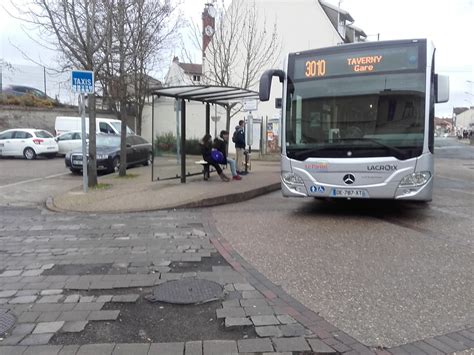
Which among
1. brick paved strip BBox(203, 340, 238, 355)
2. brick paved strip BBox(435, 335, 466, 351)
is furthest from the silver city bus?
brick paved strip BBox(203, 340, 238, 355)

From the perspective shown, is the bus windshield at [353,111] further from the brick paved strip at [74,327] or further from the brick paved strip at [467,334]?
the brick paved strip at [74,327]

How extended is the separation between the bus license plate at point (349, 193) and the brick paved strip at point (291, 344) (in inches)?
175

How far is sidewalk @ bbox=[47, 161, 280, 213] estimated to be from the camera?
31.2 ft

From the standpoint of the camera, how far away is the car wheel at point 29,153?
73.3ft

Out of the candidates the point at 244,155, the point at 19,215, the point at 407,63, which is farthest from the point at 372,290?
the point at 244,155

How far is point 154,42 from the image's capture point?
16.8 m

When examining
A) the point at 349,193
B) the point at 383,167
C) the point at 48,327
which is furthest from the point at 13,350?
the point at 383,167

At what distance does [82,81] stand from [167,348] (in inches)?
348

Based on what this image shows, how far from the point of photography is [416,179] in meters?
7.43

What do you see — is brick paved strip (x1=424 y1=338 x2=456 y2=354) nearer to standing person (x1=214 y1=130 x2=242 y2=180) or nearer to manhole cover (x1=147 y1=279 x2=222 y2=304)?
manhole cover (x1=147 y1=279 x2=222 y2=304)

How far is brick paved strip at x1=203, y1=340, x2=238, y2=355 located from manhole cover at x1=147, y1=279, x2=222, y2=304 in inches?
Answer: 34.1

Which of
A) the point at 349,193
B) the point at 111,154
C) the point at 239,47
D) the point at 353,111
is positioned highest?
the point at 239,47

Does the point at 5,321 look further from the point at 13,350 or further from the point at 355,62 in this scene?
the point at 355,62

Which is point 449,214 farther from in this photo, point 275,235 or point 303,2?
point 303,2
